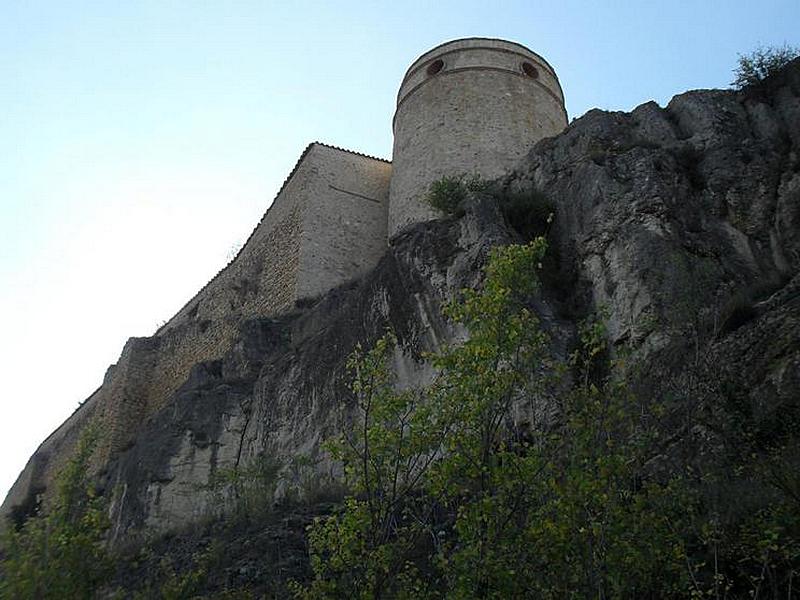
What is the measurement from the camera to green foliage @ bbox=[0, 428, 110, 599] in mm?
7211

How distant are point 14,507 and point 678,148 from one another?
950 inches

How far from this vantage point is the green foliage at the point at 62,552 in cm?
721

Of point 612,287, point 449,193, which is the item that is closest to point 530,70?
point 449,193

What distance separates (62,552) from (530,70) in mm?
18673

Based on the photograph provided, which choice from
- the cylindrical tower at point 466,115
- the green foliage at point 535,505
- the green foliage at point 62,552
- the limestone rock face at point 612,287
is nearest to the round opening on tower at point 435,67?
the cylindrical tower at point 466,115

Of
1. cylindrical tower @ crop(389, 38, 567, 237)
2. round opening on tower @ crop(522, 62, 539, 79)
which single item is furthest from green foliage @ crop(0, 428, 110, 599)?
round opening on tower @ crop(522, 62, 539, 79)

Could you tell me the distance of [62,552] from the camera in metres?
7.57

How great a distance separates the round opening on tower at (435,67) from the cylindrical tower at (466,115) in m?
0.03

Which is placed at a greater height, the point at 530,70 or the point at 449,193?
the point at 530,70

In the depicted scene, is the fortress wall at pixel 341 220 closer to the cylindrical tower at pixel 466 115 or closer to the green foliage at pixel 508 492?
the cylindrical tower at pixel 466 115

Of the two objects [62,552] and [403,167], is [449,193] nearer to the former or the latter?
[403,167]

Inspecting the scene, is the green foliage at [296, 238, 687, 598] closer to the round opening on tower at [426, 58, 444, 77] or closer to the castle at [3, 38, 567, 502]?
the castle at [3, 38, 567, 502]

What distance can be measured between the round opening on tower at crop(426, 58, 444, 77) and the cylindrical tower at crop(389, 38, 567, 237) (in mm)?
27

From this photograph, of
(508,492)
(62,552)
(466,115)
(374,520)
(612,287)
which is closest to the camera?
(508,492)
